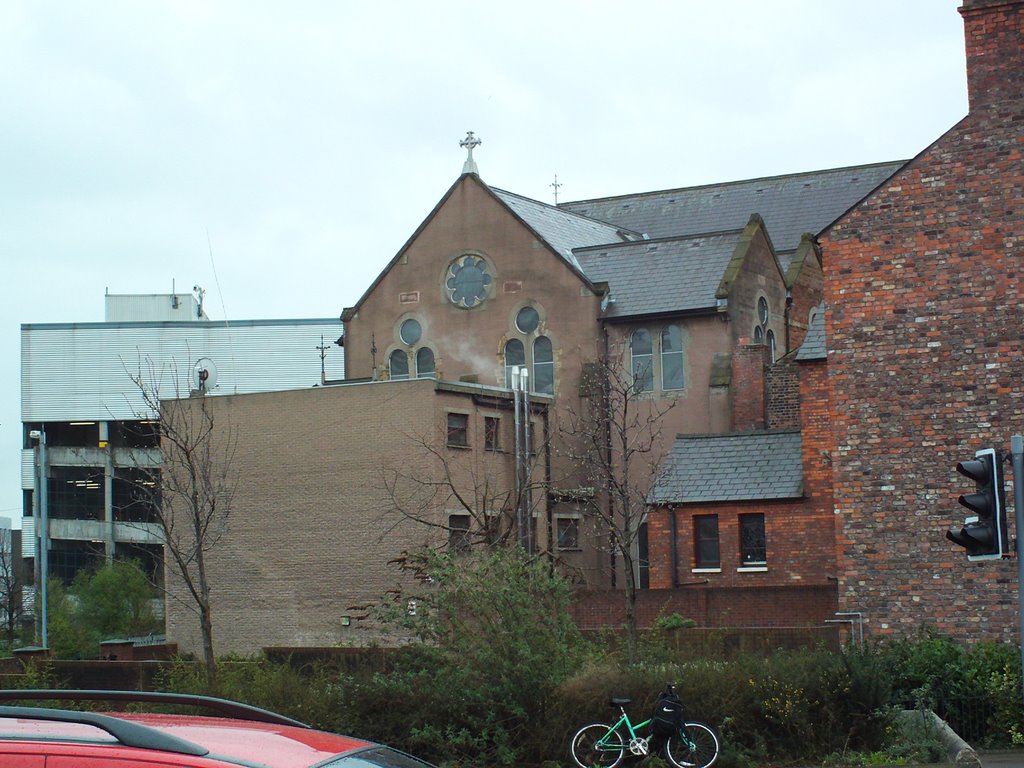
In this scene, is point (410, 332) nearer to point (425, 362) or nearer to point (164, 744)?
point (425, 362)

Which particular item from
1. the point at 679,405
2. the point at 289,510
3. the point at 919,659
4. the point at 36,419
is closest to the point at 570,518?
the point at 679,405

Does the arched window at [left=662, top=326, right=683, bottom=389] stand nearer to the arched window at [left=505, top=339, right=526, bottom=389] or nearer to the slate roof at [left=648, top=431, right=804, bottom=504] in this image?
the arched window at [left=505, top=339, right=526, bottom=389]

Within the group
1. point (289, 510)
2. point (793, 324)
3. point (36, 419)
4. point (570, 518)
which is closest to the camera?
point (289, 510)

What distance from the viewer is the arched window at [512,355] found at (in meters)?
47.4

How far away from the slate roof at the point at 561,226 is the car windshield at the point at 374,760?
42842 mm

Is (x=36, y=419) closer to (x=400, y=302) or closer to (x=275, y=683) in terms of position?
(x=400, y=302)

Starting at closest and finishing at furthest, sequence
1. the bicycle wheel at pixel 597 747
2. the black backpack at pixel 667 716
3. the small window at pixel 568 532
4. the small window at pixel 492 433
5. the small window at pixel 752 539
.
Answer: the black backpack at pixel 667 716 → the bicycle wheel at pixel 597 747 → the small window at pixel 752 539 → the small window at pixel 492 433 → the small window at pixel 568 532

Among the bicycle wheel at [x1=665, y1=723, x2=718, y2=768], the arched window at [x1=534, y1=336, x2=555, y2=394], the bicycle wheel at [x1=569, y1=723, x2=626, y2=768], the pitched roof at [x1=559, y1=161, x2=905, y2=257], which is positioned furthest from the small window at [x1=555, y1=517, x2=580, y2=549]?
the bicycle wheel at [x1=665, y1=723, x2=718, y2=768]

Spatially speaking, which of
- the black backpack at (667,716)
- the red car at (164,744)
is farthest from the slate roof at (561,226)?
the red car at (164,744)

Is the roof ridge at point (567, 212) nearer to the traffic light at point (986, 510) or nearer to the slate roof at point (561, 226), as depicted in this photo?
the slate roof at point (561, 226)

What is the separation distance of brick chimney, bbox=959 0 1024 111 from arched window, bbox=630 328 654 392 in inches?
861

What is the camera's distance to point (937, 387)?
24.8 meters

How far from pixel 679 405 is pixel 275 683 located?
27.0 metres

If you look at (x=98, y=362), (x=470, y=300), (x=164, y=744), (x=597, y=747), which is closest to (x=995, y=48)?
(x=597, y=747)
